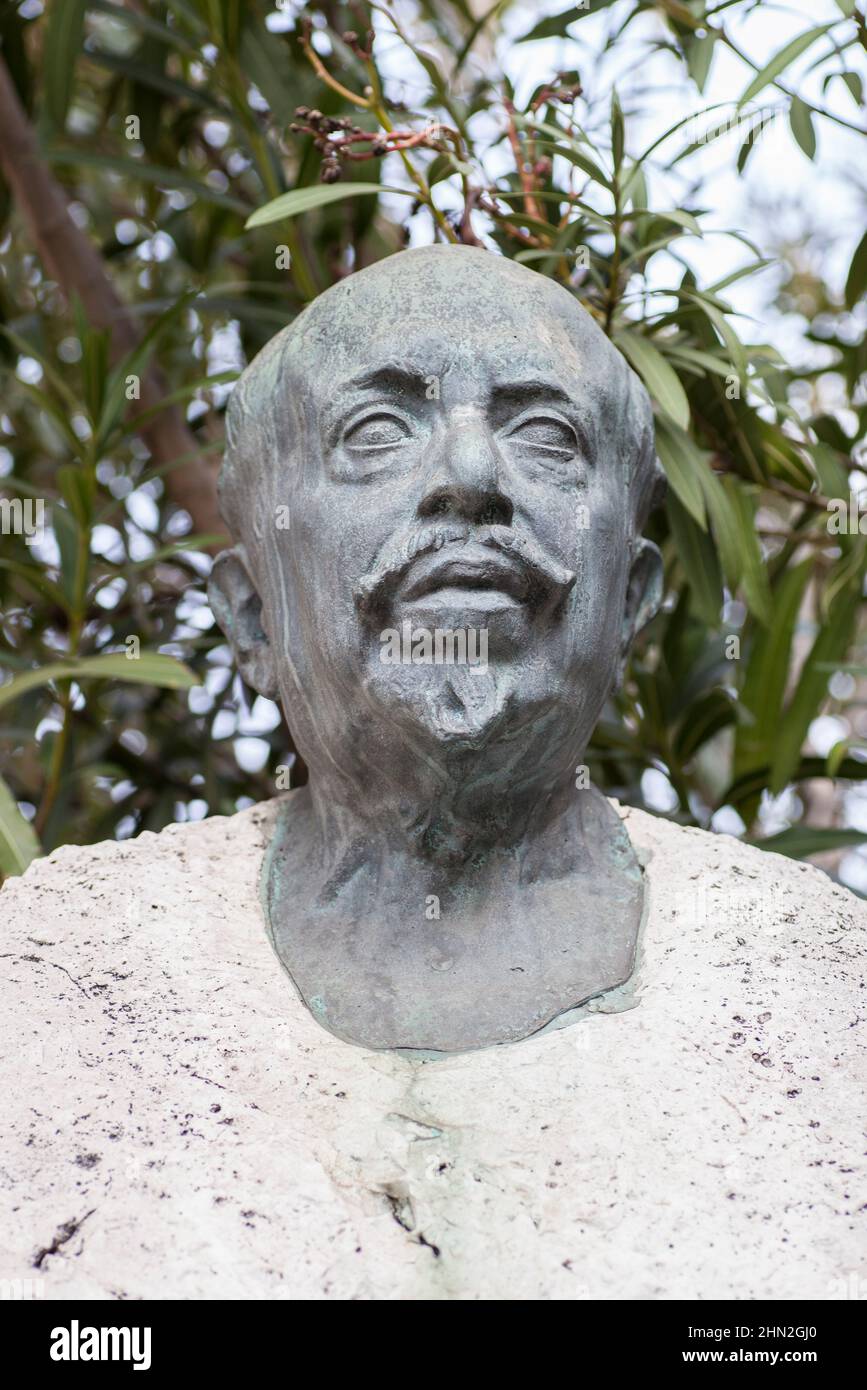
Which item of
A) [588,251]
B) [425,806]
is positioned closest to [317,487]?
[425,806]

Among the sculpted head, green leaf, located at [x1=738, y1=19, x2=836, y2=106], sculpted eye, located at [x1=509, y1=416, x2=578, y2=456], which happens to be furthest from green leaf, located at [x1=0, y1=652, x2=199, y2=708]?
green leaf, located at [x1=738, y1=19, x2=836, y2=106]

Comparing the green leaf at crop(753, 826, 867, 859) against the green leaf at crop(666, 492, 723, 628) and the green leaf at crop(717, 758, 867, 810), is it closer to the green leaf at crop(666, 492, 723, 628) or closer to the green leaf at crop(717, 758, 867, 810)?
the green leaf at crop(717, 758, 867, 810)

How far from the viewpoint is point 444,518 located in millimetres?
1828

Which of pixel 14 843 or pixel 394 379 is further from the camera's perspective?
pixel 14 843

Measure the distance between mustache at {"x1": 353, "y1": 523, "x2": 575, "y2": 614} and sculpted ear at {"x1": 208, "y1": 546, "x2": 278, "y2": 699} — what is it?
1.04 feet

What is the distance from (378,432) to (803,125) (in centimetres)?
104

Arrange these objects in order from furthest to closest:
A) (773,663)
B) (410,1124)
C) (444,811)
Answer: (773,663) → (444,811) → (410,1124)

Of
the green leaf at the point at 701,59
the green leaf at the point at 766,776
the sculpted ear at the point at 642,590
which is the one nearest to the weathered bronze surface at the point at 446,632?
the sculpted ear at the point at 642,590

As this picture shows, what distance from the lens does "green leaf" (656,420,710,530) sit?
245cm

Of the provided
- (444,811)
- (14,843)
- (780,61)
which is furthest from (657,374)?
(14,843)

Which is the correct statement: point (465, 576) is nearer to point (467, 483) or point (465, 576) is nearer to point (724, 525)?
point (467, 483)

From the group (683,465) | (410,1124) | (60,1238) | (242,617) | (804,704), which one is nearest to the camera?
(60,1238)

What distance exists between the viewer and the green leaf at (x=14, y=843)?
2227mm
